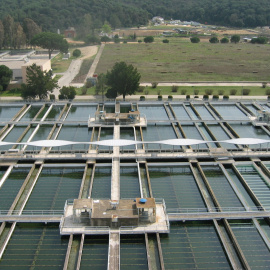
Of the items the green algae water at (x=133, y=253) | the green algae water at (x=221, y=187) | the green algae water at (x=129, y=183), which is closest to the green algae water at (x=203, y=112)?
→ the green algae water at (x=221, y=187)

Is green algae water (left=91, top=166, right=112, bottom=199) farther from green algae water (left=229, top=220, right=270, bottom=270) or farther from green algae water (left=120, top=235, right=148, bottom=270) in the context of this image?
green algae water (left=229, top=220, right=270, bottom=270)

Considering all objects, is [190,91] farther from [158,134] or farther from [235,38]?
[235,38]

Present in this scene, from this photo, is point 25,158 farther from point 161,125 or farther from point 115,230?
point 161,125

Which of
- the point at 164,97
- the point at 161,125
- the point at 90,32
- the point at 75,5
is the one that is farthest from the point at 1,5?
the point at 161,125

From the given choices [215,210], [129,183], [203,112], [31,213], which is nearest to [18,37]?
[203,112]

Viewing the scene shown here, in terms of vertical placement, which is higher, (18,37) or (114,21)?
(114,21)

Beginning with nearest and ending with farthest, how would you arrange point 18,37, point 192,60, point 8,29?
1. point 192,60
2. point 18,37
3. point 8,29

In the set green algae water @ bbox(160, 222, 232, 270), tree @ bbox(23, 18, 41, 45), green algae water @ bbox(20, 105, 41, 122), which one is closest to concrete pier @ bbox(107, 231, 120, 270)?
green algae water @ bbox(160, 222, 232, 270)
